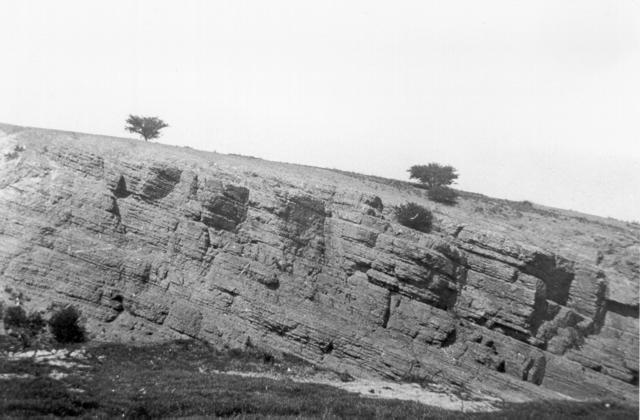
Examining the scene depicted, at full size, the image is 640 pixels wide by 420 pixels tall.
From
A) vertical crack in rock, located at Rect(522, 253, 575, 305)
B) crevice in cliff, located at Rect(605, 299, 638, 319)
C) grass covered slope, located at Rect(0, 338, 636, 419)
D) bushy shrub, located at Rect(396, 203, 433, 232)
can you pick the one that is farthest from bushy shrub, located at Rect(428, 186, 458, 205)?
grass covered slope, located at Rect(0, 338, 636, 419)

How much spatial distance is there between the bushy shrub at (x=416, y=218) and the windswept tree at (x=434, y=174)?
26.2 feet

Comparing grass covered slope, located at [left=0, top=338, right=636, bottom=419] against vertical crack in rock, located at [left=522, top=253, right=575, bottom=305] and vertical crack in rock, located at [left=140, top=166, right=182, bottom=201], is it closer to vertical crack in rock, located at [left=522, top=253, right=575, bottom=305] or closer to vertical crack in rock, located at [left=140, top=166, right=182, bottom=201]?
vertical crack in rock, located at [left=522, top=253, right=575, bottom=305]

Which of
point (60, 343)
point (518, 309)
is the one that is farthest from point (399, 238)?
point (60, 343)

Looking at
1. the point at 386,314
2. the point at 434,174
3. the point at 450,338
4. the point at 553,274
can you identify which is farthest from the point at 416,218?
the point at 434,174

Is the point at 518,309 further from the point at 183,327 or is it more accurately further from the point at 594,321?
the point at 183,327

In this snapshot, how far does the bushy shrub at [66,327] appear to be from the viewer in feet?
58.7

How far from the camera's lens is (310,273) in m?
22.0

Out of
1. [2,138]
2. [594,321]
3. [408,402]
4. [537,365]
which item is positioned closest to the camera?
[408,402]

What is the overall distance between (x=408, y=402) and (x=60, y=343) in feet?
44.8

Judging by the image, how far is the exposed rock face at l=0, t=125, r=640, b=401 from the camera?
19.7 metres

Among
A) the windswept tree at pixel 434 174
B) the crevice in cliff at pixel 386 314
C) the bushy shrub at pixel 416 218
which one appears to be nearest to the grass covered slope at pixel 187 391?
the crevice in cliff at pixel 386 314

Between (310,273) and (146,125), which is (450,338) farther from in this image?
(146,125)

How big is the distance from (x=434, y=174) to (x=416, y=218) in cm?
943

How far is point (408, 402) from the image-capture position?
48.4ft
